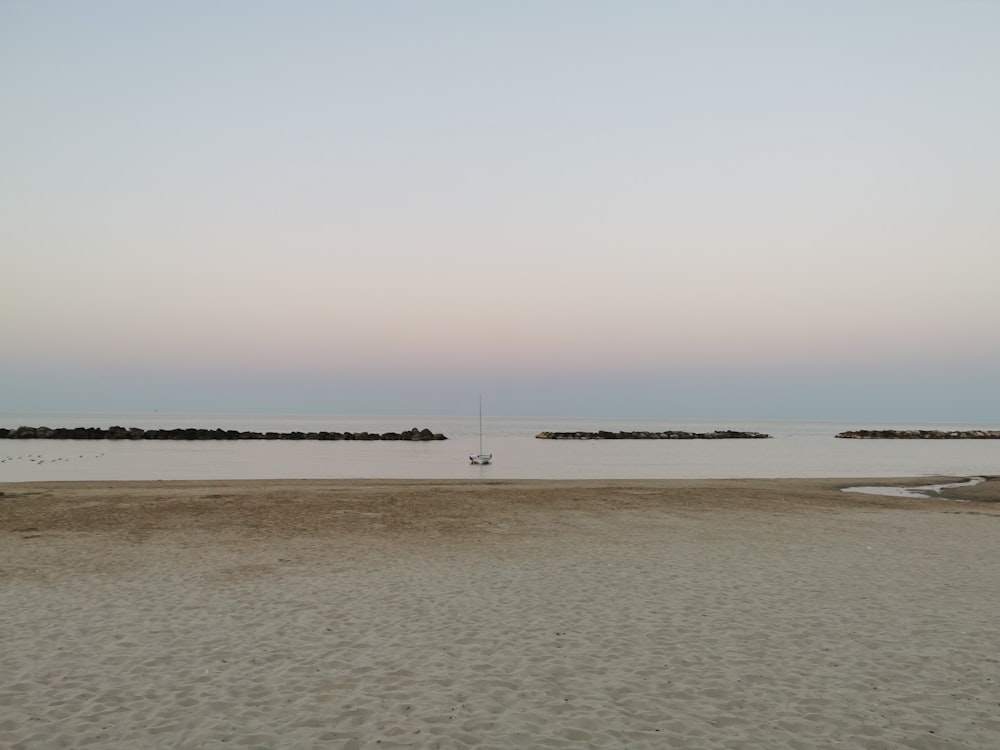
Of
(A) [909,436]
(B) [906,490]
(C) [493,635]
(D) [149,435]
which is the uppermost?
(D) [149,435]

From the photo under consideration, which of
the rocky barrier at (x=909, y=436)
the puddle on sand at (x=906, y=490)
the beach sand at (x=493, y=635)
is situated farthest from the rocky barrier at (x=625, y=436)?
the beach sand at (x=493, y=635)

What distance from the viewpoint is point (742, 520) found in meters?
20.1

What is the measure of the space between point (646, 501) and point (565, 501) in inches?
114

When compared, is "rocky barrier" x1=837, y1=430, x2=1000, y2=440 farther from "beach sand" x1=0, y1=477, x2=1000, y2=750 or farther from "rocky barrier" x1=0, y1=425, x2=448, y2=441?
"beach sand" x1=0, y1=477, x2=1000, y2=750

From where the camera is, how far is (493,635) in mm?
8969

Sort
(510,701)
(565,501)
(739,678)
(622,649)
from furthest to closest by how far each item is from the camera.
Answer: (565,501) → (622,649) → (739,678) → (510,701)

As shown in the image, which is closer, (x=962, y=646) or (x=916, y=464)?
(x=962, y=646)

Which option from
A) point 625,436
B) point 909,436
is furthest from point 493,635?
point 909,436

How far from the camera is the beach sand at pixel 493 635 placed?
6332 millimetres

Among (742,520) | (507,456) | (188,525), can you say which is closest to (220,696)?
(188,525)

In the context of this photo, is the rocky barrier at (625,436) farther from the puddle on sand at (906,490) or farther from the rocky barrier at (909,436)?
the puddle on sand at (906,490)

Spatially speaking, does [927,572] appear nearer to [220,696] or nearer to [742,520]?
[742,520]

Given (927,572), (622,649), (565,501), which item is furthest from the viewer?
(565,501)

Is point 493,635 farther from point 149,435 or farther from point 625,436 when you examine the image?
point 625,436
